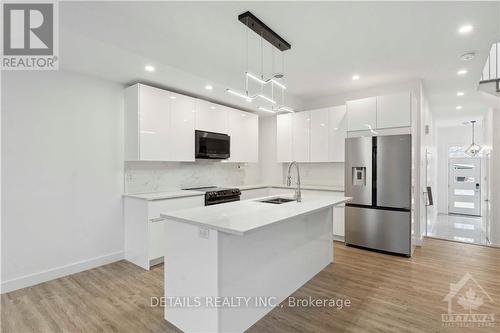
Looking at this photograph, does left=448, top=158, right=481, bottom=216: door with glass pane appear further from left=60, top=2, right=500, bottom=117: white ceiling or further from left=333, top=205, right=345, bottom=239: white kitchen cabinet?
left=333, top=205, right=345, bottom=239: white kitchen cabinet

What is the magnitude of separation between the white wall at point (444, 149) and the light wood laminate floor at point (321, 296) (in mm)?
5407

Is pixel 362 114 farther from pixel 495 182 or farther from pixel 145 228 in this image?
pixel 145 228

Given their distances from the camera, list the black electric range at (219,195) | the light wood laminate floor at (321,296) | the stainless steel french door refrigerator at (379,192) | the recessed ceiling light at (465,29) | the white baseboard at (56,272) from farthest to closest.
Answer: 1. the black electric range at (219,195)
2. the stainless steel french door refrigerator at (379,192)
3. the white baseboard at (56,272)
4. the recessed ceiling light at (465,29)
5. the light wood laminate floor at (321,296)

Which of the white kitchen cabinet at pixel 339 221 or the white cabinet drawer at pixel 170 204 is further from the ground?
the white cabinet drawer at pixel 170 204

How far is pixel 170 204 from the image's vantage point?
140 inches

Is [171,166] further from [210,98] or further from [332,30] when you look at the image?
[332,30]

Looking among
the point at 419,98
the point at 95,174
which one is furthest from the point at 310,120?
the point at 95,174

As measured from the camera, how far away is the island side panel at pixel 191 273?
1879 millimetres

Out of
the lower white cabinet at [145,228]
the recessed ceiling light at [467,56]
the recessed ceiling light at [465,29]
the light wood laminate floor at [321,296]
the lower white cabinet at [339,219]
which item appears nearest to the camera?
the light wood laminate floor at [321,296]

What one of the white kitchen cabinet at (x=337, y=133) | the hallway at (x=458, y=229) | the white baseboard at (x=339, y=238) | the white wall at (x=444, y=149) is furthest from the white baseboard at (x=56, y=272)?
the white wall at (x=444, y=149)

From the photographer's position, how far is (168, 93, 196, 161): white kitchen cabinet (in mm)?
3912

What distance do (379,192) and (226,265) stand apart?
302 centimetres

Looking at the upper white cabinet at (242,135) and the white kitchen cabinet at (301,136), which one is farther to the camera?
the white kitchen cabinet at (301,136)

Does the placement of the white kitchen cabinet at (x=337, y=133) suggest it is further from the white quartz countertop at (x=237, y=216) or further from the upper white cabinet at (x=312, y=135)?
the white quartz countertop at (x=237, y=216)
